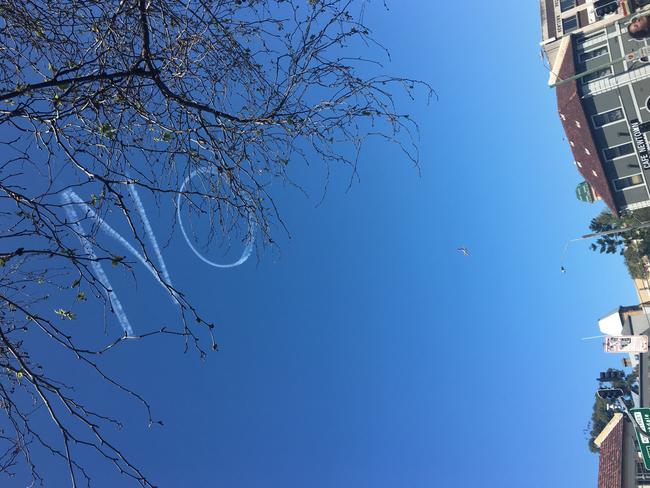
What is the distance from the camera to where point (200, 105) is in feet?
16.4

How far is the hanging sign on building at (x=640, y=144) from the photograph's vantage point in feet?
97.6

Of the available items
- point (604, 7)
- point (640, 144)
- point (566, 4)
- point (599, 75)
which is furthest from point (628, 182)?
point (566, 4)

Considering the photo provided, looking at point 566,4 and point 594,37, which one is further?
point 566,4

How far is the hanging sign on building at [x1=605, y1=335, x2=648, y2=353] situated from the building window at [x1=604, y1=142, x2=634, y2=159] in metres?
12.6

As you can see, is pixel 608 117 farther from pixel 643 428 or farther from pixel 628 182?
pixel 643 428

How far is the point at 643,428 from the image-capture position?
1955 cm

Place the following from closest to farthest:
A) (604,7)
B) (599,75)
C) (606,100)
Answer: (604,7)
(606,100)
(599,75)

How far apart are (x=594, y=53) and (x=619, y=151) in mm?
7306

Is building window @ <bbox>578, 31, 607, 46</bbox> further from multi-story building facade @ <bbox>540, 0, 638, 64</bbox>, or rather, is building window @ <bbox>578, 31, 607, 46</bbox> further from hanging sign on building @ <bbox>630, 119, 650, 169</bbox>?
hanging sign on building @ <bbox>630, 119, 650, 169</bbox>

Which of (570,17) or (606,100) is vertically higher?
(570,17)

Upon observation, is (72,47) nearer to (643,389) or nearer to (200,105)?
(200,105)

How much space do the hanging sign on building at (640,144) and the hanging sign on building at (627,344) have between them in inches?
456

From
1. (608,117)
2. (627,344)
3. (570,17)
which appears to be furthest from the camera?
(570,17)

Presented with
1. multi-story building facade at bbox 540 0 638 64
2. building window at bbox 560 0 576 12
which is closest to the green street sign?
multi-story building facade at bbox 540 0 638 64
